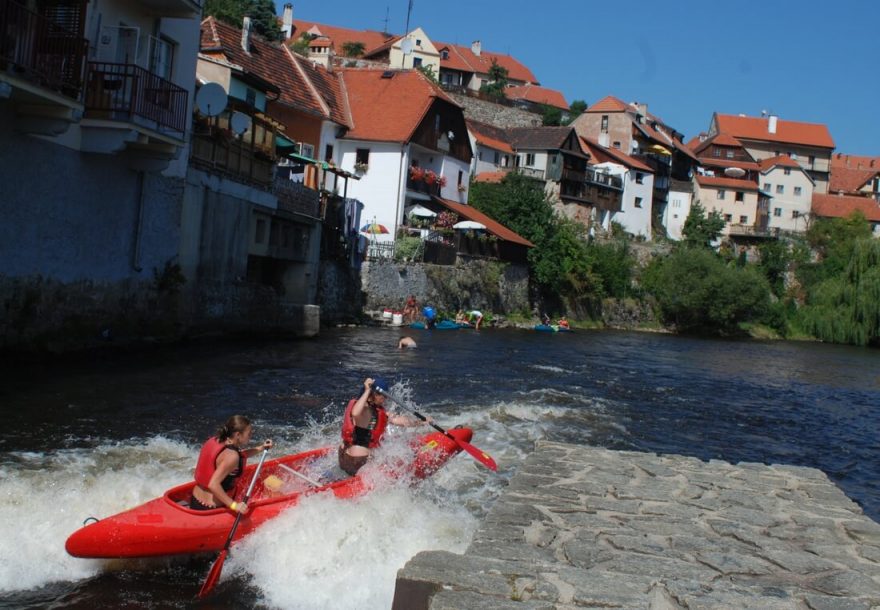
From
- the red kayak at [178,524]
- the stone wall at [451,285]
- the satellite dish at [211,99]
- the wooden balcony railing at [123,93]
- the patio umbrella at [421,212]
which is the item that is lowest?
the red kayak at [178,524]

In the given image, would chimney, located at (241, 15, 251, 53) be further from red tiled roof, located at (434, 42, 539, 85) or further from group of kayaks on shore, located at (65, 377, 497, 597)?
red tiled roof, located at (434, 42, 539, 85)

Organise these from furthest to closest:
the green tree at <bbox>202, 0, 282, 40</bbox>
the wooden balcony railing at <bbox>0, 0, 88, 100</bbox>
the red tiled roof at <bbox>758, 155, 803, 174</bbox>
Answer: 1. the red tiled roof at <bbox>758, 155, 803, 174</bbox>
2. the green tree at <bbox>202, 0, 282, 40</bbox>
3. the wooden balcony railing at <bbox>0, 0, 88, 100</bbox>

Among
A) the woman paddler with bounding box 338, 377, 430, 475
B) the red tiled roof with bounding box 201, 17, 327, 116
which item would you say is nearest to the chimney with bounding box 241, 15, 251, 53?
the red tiled roof with bounding box 201, 17, 327, 116

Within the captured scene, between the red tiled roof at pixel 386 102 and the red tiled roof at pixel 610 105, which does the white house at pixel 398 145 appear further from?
the red tiled roof at pixel 610 105

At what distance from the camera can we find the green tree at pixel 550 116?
93.3 meters

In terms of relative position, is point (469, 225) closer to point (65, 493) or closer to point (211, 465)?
point (65, 493)

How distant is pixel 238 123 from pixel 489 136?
47962 mm

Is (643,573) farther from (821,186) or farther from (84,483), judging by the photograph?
(821,186)

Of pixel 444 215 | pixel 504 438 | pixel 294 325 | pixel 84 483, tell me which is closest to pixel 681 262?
pixel 444 215

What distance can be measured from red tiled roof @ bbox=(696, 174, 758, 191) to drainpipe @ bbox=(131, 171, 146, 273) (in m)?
73.5

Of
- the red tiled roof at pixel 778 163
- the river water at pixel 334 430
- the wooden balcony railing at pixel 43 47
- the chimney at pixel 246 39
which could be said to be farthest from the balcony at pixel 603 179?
the wooden balcony railing at pixel 43 47

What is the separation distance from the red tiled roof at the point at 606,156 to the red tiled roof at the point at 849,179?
39565 mm

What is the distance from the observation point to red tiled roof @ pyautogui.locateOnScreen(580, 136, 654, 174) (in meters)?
75.6

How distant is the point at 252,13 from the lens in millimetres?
78000
